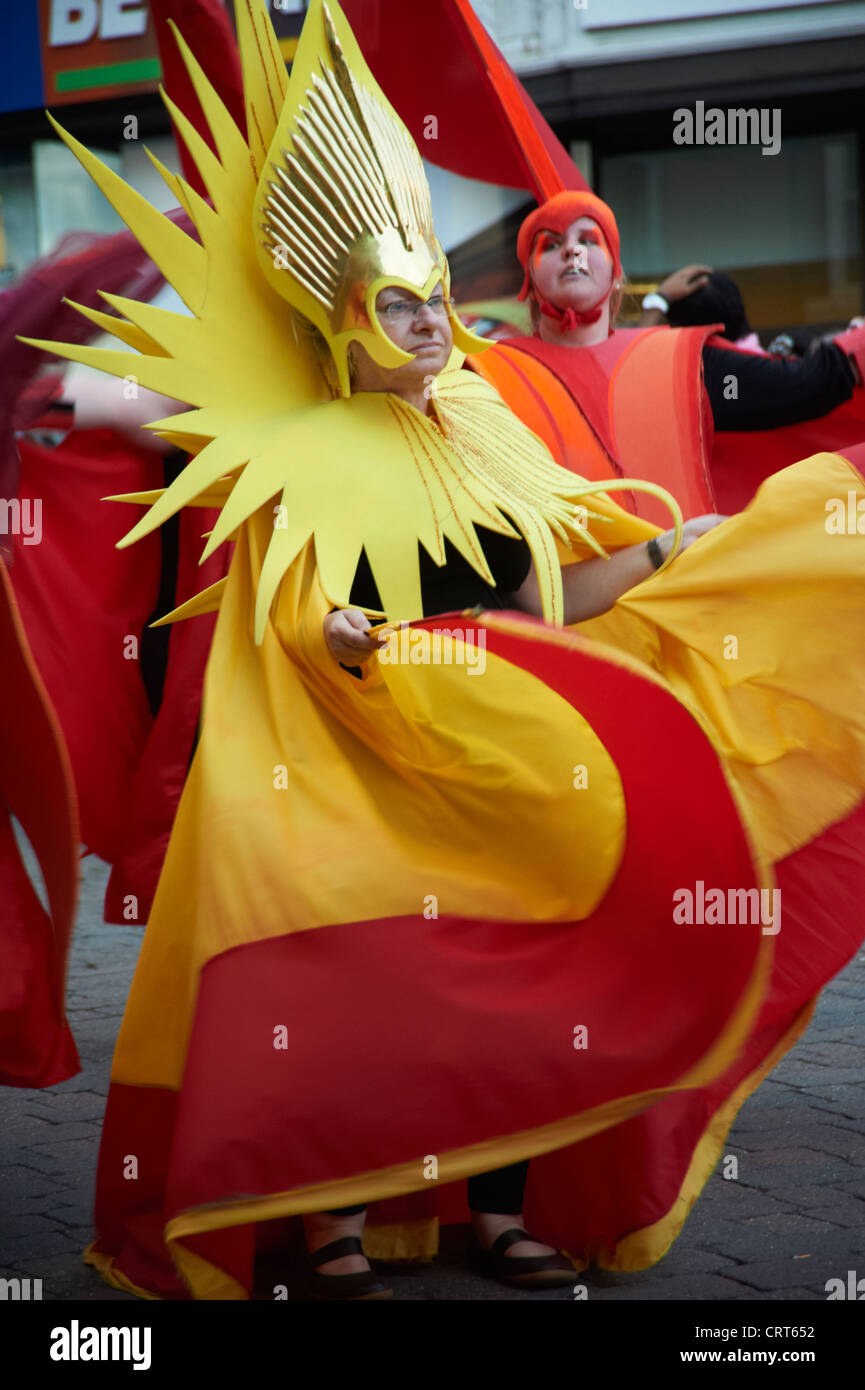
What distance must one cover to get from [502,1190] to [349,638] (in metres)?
1.06

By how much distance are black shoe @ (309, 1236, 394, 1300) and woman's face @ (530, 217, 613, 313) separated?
2.22 meters

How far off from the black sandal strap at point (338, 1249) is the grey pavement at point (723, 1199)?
0.36 feet

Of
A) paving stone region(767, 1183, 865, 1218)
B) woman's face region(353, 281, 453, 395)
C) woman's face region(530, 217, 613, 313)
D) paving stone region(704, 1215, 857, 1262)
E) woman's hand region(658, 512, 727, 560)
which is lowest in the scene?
paving stone region(704, 1215, 857, 1262)

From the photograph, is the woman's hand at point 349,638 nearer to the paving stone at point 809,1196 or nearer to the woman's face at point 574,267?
the paving stone at point 809,1196

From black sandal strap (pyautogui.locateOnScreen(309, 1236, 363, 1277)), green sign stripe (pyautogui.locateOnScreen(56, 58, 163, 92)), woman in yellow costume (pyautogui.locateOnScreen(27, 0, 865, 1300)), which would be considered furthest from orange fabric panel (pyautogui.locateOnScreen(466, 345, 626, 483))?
green sign stripe (pyautogui.locateOnScreen(56, 58, 163, 92))

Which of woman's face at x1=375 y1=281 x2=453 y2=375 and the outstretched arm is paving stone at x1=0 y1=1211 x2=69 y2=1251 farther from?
woman's face at x1=375 y1=281 x2=453 y2=375

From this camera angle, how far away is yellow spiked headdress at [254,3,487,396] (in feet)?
9.27

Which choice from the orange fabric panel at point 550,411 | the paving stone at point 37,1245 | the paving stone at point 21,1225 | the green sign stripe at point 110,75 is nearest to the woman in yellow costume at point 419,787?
the paving stone at point 37,1245

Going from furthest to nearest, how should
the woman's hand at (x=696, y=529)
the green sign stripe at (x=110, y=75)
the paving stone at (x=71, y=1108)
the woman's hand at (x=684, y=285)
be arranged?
the green sign stripe at (x=110, y=75), the woman's hand at (x=684, y=285), the paving stone at (x=71, y=1108), the woman's hand at (x=696, y=529)

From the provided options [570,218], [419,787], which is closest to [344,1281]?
[419,787]

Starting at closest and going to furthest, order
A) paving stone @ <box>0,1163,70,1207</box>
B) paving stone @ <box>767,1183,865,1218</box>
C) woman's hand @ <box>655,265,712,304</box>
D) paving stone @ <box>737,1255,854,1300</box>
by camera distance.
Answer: paving stone @ <box>737,1255,854,1300</box>
paving stone @ <box>767,1183,865,1218</box>
paving stone @ <box>0,1163,70,1207</box>
woman's hand @ <box>655,265,712,304</box>

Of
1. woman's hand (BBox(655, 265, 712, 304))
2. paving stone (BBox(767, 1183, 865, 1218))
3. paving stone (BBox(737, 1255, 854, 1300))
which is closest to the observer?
paving stone (BBox(737, 1255, 854, 1300))

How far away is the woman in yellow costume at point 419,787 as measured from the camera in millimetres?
2568

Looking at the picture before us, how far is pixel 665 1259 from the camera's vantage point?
301 cm
